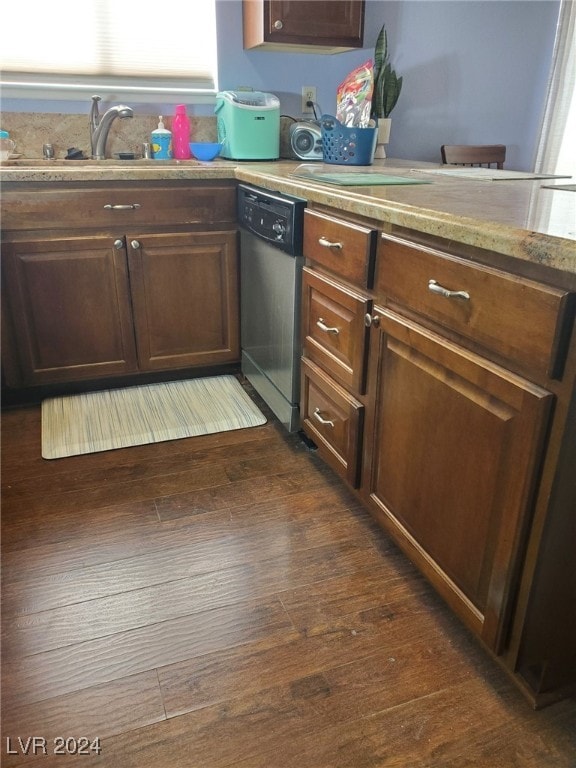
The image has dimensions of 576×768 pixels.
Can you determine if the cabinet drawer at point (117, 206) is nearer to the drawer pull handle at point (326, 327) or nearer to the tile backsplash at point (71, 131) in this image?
the tile backsplash at point (71, 131)

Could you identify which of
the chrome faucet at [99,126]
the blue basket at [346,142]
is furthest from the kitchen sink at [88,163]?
the blue basket at [346,142]

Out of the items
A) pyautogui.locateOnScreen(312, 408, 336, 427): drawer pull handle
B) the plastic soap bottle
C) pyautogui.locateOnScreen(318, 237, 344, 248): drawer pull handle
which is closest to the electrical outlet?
the plastic soap bottle

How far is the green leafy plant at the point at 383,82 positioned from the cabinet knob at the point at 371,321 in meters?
1.74

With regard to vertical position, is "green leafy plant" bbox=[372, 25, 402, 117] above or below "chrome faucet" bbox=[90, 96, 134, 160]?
above

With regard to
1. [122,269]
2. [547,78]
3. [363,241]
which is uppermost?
[547,78]

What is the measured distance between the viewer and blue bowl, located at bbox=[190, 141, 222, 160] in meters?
2.45

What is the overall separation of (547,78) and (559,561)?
3241 millimetres

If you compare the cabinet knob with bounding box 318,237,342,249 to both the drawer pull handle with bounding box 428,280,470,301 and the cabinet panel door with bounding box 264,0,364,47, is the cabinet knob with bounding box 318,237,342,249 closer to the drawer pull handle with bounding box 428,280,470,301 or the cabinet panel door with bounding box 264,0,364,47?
the drawer pull handle with bounding box 428,280,470,301

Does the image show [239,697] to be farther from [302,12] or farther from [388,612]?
[302,12]

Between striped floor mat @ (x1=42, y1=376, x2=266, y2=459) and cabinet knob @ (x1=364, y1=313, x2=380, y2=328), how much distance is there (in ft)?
2.88

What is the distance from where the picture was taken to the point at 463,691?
3.70 feet

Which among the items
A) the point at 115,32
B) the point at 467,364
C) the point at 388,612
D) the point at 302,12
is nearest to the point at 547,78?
the point at 302,12

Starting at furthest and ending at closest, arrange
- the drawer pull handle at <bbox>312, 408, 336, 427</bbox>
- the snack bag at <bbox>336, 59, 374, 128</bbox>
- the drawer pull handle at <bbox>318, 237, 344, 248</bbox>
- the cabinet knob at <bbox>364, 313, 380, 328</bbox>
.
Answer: the snack bag at <bbox>336, 59, 374, 128</bbox> < the drawer pull handle at <bbox>312, 408, 336, 427</bbox> < the drawer pull handle at <bbox>318, 237, 344, 248</bbox> < the cabinet knob at <bbox>364, 313, 380, 328</bbox>

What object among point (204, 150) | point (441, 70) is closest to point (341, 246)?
point (204, 150)
